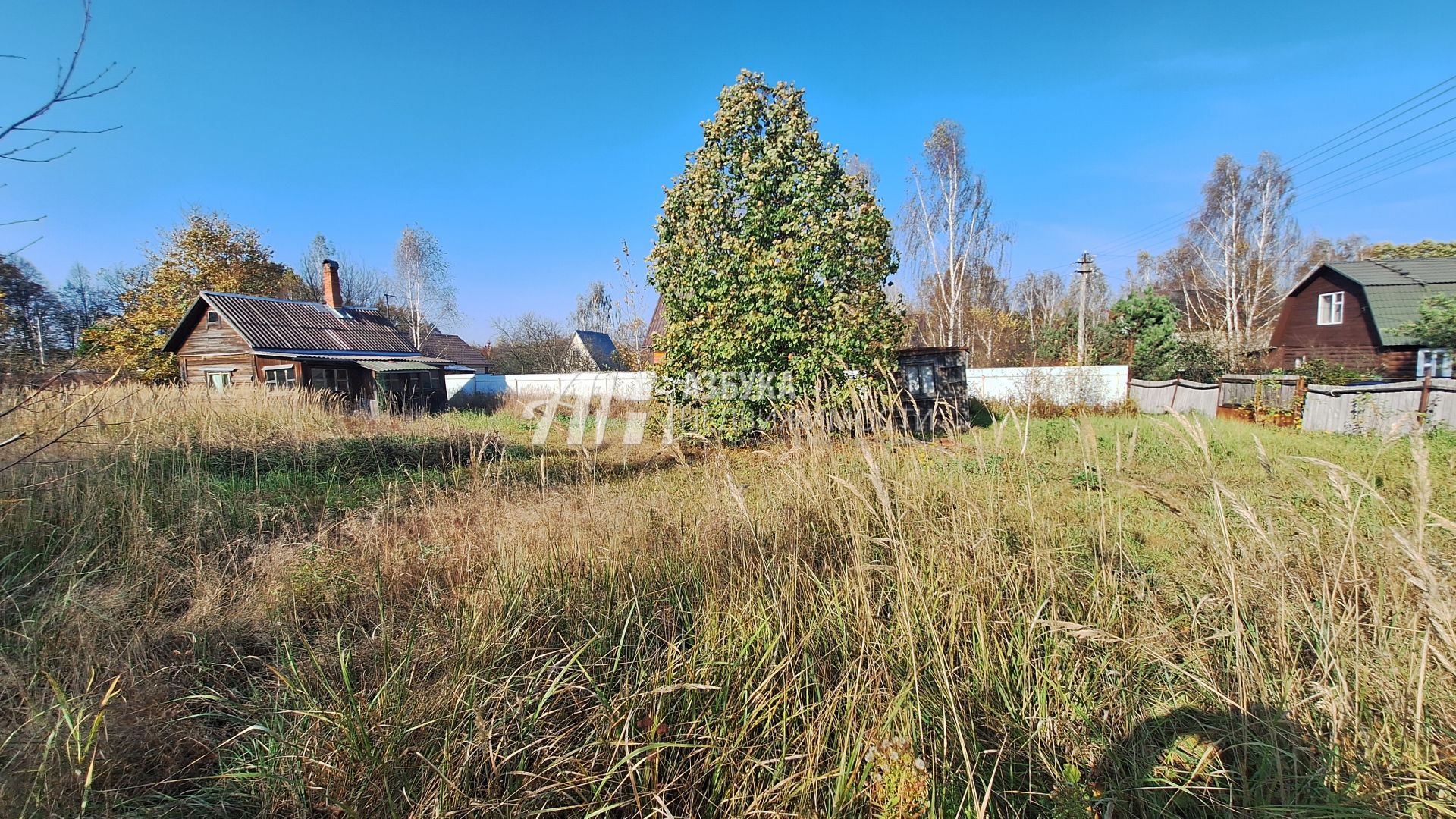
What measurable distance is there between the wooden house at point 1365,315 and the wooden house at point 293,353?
3062 cm

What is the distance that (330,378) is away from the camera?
19.2 metres

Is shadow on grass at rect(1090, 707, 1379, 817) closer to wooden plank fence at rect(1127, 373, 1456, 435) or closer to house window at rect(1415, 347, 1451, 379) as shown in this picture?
wooden plank fence at rect(1127, 373, 1456, 435)

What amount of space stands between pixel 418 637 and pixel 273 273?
3335cm

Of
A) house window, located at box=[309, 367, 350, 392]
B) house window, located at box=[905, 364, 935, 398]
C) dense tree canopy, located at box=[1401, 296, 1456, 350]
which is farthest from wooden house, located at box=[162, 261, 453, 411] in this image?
dense tree canopy, located at box=[1401, 296, 1456, 350]

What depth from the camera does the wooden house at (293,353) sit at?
18.2 m

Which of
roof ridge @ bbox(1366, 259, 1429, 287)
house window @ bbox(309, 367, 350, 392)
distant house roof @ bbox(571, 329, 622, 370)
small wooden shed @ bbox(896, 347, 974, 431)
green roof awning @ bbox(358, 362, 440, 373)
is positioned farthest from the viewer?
distant house roof @ bbox(571, 329, 622, 370)

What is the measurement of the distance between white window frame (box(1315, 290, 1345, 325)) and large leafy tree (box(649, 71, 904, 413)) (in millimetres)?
23878

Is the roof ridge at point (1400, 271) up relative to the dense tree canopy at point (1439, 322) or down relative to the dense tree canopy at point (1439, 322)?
up

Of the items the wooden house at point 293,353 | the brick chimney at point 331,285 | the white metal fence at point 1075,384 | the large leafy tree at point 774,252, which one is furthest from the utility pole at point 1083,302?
the brick chimney at point 331,285

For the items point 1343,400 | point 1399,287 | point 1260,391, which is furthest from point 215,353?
point 1399,287

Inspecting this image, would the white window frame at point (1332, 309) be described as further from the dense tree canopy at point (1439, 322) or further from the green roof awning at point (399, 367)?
the green roof awning at point (399, 367)

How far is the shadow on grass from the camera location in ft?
4.19

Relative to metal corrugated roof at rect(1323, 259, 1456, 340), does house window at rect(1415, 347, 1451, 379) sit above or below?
below

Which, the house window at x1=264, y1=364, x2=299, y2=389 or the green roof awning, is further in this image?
the green roof awning
